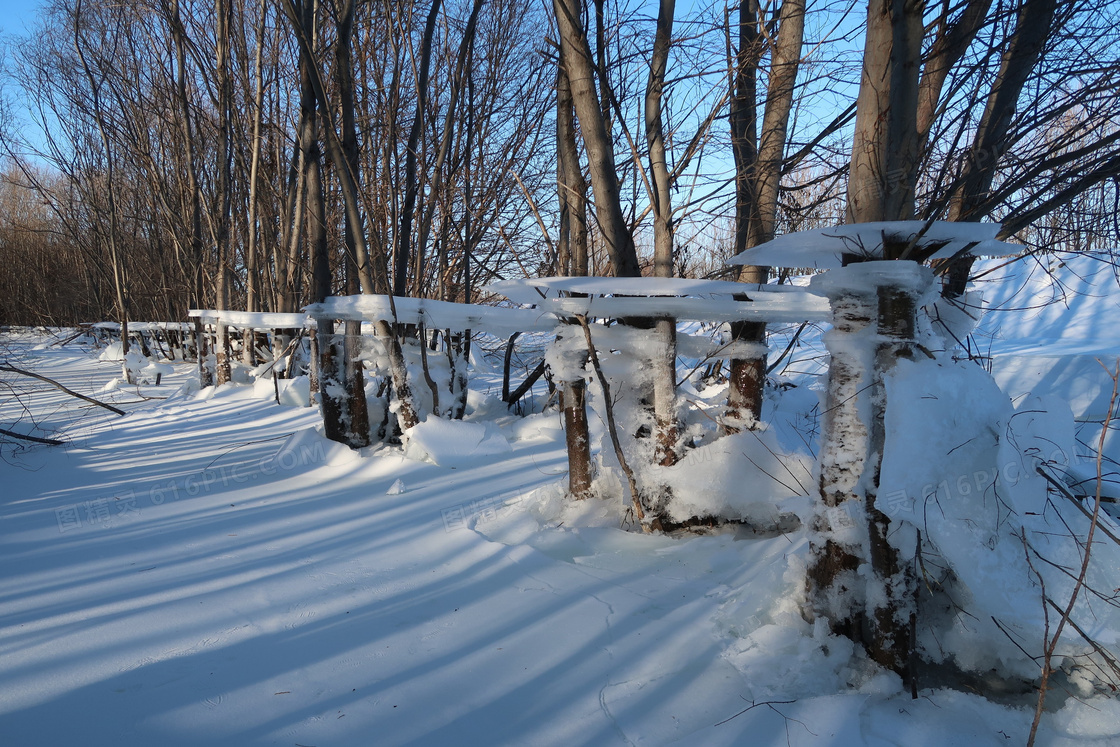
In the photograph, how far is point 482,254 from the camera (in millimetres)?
8641

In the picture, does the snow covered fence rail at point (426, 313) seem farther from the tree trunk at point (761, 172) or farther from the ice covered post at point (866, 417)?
the ice covered post at point (866, 417)

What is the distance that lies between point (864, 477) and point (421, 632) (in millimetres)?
1572

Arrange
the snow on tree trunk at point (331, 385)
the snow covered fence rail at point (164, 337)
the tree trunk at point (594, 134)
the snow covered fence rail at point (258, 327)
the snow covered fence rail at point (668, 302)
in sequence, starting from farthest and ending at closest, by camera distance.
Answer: the snow covered fence rail at point (164, 337) < the snow covered fence rail at point (258, 327) < the snow on tree trunk at point (331, 385) < the tree trunk at point (594, 134) < the snow covered fence rail at point (668, 302)

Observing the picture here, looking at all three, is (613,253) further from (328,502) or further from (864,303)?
(328,502)

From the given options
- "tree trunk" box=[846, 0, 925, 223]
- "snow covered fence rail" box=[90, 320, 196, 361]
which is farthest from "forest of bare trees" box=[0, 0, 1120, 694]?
"snow covered fence rail" box=[90, 320, 196, 361]

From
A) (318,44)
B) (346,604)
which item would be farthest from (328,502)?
(318,44)

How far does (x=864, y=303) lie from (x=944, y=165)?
1.02 m

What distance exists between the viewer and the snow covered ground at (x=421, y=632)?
61.9 inches

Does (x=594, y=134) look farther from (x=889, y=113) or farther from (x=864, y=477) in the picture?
(x=864, y=477)

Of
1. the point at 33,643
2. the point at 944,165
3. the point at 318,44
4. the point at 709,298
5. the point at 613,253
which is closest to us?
the point at 33,643

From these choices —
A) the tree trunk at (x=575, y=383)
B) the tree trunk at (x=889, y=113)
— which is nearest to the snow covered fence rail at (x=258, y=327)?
the tree trunk at (x=575, y=383)

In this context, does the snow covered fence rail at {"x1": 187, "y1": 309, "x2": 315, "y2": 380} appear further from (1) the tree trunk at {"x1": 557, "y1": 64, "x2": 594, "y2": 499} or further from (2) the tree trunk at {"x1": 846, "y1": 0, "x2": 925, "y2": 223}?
(2) the tree trunk at {"x1": 846, "y1": 0, "x2": 925, "y2": 223}

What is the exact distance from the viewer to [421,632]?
205 centimetres

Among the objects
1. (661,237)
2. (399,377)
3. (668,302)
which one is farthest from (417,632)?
(399,377)
